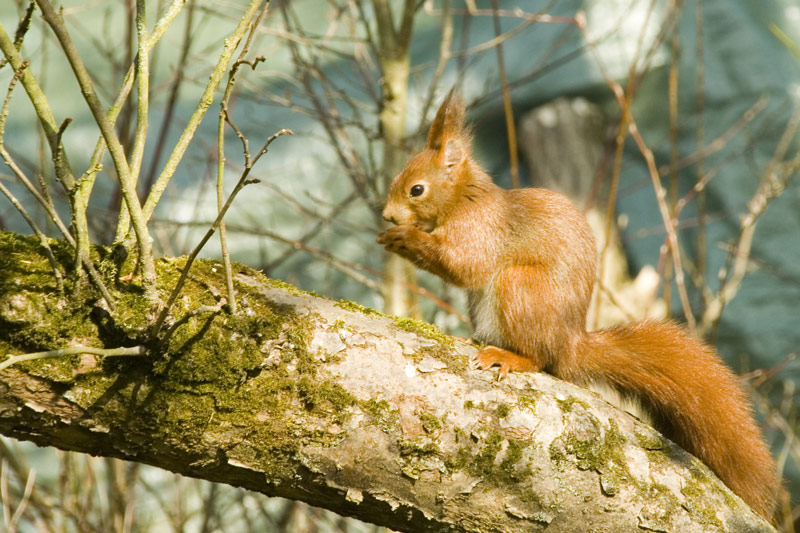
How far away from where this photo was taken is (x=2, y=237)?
1513 millimetres

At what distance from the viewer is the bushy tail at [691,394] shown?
2.08 metres

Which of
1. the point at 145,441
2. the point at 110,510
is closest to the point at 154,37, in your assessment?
the point at 145,441

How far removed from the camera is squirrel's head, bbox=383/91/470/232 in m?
2.78

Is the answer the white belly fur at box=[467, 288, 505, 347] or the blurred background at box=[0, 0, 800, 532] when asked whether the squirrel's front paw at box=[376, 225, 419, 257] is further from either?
the blurred background at box=[0, 0, 800, 532]

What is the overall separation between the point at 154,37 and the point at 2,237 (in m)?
0.48

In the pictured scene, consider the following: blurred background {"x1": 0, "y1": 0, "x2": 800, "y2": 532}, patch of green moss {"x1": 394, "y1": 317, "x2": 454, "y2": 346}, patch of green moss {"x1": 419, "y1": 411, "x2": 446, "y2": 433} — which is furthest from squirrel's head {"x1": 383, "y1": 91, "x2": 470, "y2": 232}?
blurred background {"x1": 0, "y1": 0, "x2": 800, "y2": 532}

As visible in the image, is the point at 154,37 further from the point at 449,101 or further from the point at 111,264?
the point at 449,101

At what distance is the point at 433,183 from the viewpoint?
2791mm

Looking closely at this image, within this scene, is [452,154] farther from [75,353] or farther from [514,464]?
Answer: [75,353]

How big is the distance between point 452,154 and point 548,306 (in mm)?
768

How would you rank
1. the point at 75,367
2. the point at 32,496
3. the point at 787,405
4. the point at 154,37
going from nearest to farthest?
the point at 75,367, the point at 154,37, the point at 32,496, the point at 787,405

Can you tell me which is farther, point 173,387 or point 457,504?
point 457,504

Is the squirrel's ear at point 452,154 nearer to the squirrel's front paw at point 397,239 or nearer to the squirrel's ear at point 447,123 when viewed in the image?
the squirrel's ear at point 447,123

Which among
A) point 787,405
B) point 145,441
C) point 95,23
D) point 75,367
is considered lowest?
A: point 145,441
